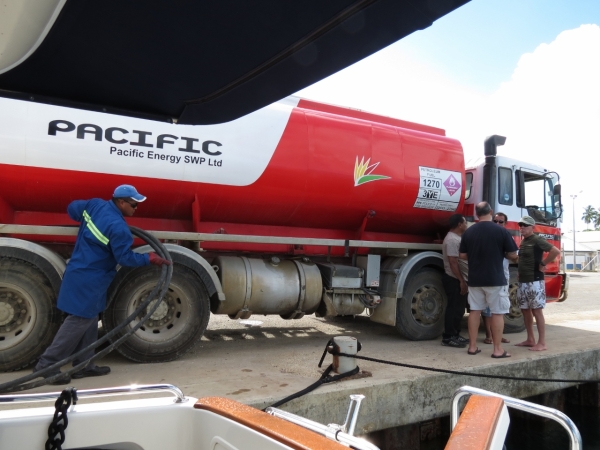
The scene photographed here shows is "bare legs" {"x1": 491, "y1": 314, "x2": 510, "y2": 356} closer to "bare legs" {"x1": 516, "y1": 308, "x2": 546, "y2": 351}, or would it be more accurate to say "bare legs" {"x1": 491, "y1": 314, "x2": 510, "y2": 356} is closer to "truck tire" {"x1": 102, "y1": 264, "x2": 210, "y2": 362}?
"bare legs" {"x1": 516, "y1": 308, "x2": 546, "y2": 351}

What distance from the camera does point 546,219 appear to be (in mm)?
7793

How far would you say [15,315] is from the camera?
4.45 metres

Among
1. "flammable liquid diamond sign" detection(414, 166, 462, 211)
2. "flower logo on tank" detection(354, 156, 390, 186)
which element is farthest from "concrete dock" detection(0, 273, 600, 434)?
"flower logo on tank" detection(354, 156, 390, 186)

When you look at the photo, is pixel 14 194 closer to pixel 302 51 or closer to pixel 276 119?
pixel 276 119

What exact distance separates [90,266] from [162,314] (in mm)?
1103

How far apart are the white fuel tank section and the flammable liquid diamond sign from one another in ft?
6.32

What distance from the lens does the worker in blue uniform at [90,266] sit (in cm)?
416

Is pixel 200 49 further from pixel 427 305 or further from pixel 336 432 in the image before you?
pixel 427 305

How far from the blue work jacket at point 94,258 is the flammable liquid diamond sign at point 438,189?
13.2 ft

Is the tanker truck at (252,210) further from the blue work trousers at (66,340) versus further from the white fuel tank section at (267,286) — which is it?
the blue work trousers at (66,340)

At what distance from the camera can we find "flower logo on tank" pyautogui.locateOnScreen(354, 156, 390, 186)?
6.09 metres

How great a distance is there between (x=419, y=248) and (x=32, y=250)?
4893mm

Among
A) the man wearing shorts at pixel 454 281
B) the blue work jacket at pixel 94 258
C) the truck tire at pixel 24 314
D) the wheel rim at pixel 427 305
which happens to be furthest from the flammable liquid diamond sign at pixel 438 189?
the truck tire at pixel 24 314

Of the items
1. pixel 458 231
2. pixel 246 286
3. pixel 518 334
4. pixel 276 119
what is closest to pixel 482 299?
pixel 458 231
